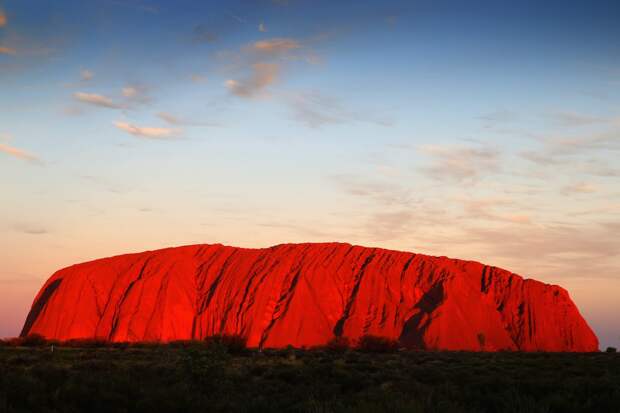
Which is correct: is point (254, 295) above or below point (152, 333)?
above

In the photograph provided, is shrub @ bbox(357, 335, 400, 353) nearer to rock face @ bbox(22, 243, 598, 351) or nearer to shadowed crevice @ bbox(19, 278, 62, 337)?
rock face @ bbox(22, 243, 598, 351)

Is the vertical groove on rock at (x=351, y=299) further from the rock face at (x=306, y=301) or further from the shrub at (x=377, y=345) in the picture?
the shrub at (x=377, y=345)

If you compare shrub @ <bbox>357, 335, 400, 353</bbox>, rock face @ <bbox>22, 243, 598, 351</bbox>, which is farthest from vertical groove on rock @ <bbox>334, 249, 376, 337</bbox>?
shrub @ <bbox>357, 335, 400, 353</bbox>

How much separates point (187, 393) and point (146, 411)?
4.59 feet

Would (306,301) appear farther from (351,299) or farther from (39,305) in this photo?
(39,305)

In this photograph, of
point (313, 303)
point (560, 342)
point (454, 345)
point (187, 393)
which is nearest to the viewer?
point (187, 393)

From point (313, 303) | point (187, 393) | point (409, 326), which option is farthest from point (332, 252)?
point (187, 393)

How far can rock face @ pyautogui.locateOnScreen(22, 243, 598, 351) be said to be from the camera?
71500mm

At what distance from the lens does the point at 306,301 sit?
243 feet

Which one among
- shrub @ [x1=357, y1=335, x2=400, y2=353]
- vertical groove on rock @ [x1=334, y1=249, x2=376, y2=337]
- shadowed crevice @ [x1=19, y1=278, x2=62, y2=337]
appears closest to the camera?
shrub @ [x1=357, y1=335, x2=400, y2=353]

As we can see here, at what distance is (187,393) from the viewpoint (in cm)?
1416

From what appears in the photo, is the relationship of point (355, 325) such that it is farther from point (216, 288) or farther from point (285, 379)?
point (285, 379)

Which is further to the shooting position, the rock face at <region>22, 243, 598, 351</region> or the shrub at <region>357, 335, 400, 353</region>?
the rock face at <region>22, 243, 598, 351</region>

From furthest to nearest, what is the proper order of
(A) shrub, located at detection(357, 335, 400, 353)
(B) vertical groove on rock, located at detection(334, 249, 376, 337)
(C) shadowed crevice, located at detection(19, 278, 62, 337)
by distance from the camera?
(C) shadowed crevice, located at detection(19, 278, 62, 337) → (B) vertical groove on rock, located at detection(334, 249, 376, 337) → (A) shrub, located at detection(357, 335, 400, 353)
